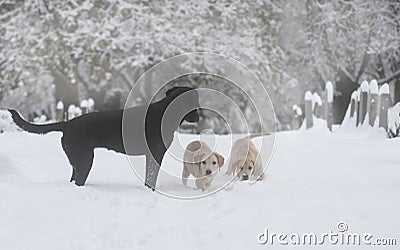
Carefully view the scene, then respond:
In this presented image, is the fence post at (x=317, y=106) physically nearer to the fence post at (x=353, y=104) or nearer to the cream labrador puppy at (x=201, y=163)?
the fence post at (x=353, y=104)

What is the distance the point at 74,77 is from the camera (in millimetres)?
16234

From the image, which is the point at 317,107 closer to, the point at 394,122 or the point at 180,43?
the point at 394,122

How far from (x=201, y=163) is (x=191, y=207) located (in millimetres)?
757

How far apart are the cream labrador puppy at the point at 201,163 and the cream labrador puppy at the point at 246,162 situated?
335mm

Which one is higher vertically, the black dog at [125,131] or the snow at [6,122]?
the black dog at [125,131]

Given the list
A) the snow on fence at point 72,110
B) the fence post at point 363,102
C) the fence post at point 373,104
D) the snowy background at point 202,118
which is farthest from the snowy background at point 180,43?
the fence post at point 373,104

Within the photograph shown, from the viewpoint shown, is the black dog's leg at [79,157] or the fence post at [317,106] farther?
the fence post at [317,106]

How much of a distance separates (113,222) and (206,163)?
1394mm

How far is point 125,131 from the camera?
15.3 ft

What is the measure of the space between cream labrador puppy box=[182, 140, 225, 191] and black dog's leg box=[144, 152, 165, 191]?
0.33 metres

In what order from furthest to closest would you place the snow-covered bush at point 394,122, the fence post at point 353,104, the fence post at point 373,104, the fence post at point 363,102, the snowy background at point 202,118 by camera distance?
1. the fence post at point 353,104
2. the fence post at point 363,102
3. the fence post at point 373,104
4. the snow-covered bush at point 394,122
5. the snowy background at point 202,118

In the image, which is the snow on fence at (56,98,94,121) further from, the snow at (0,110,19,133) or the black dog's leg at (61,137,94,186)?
the black dog's leg at (61,137,94,186)

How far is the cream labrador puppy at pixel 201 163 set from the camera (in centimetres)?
476

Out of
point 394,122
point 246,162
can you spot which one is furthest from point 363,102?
point 246,162
